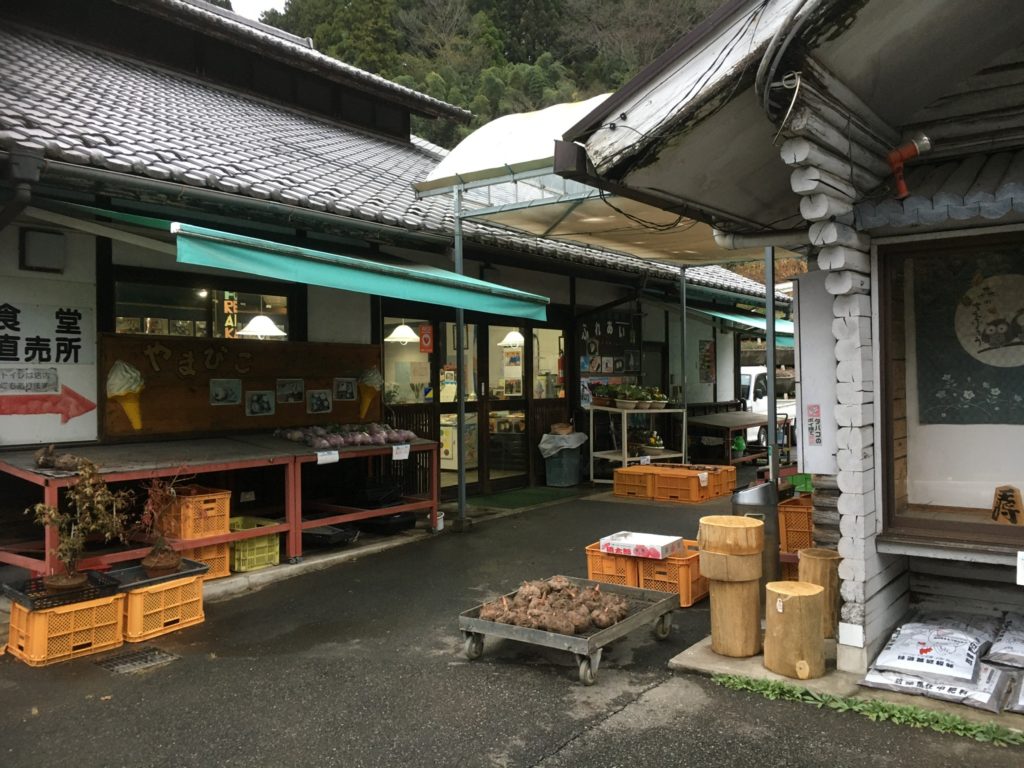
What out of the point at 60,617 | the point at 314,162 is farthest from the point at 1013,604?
the point at 314,162

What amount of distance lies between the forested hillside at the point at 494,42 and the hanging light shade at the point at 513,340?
15630mm

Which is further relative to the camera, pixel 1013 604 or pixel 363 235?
pixel 363 235

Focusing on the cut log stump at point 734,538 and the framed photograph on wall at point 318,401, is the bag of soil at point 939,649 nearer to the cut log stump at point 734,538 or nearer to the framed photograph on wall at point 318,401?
the cut log stump at point 734,538

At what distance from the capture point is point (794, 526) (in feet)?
21.9

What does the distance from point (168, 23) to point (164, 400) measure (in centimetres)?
697

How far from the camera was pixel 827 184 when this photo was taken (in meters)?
4.18

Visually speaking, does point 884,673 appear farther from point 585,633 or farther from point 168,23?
point 168,23

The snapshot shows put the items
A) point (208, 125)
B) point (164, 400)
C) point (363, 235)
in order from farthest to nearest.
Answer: point (208, 125), point (363, 235), point (164, 400)

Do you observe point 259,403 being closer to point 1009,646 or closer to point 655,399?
point 655,399

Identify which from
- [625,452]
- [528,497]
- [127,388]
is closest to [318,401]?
[127,388]

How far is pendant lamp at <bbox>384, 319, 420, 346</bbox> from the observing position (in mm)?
10148

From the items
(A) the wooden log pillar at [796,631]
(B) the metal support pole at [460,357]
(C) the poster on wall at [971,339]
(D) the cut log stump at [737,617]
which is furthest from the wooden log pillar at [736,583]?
(B) the metal support pole at [460,357]

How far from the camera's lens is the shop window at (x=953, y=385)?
15.5 ft

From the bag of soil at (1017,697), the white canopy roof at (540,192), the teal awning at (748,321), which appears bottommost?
the bag of soil at (1017,697)
